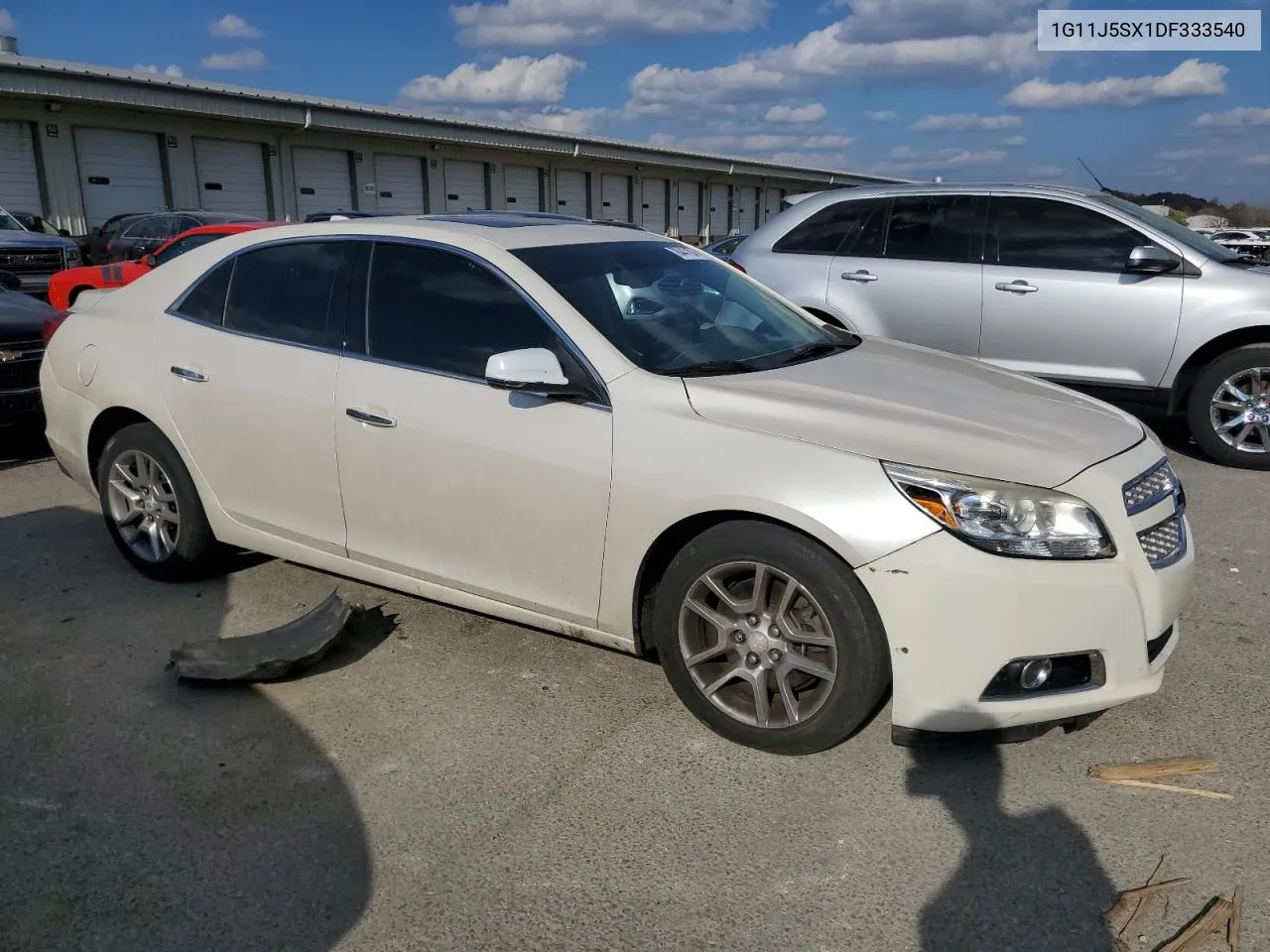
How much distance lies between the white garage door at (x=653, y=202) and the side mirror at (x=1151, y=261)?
119ft

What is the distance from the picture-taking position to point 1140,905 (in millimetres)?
2533

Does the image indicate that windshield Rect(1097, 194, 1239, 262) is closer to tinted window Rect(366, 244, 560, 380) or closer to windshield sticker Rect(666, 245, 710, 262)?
windshield sticker Rect(666, 245, 710, 262)

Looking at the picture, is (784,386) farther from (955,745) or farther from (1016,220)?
(1016,220)

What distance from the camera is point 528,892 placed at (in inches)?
103

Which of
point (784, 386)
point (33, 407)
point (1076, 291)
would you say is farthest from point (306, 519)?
point (1076, 291)

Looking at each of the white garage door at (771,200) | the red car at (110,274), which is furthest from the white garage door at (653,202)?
the red car at (110,274)

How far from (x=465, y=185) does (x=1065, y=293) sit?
2897cm

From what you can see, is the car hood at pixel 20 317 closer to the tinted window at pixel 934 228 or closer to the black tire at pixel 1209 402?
the tinted window at pixel 934 228

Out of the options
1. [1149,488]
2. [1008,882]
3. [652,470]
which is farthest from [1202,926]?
[652,470]

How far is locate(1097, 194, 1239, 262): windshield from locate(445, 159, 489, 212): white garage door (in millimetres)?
27210

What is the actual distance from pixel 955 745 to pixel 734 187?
49.0 m

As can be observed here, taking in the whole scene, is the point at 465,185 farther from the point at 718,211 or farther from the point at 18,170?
the point at 718,211

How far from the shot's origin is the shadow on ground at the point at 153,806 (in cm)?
251

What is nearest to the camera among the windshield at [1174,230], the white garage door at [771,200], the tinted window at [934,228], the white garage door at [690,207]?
the windshield at [1174,230]
